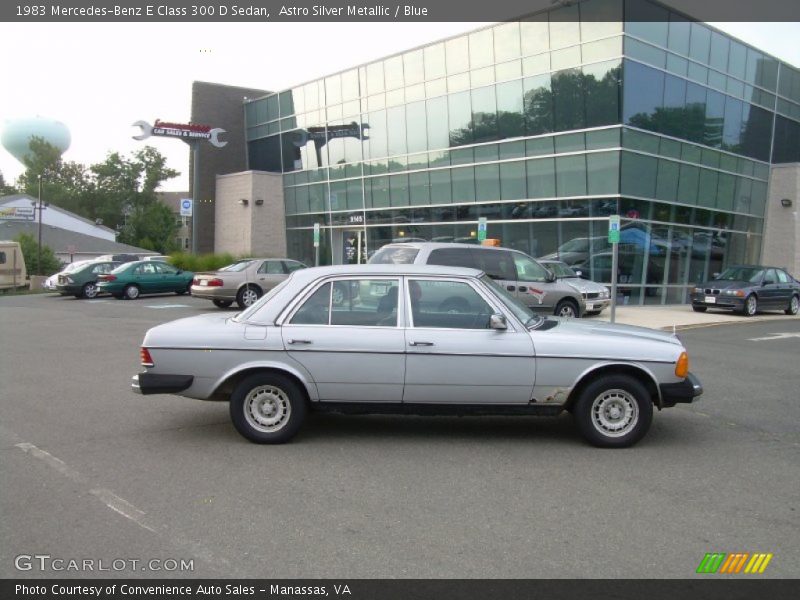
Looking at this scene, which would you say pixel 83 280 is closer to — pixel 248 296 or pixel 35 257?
pixel 248 296

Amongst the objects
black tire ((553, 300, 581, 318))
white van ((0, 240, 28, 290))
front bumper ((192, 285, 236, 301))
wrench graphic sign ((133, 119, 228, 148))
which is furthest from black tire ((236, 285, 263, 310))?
wrench graphic sign ((133, 119, 228, 148))

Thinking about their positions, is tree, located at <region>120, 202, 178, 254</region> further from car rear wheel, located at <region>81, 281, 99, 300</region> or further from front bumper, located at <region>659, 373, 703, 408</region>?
front bumper, located at <region>659, 373, 703, 408</region>

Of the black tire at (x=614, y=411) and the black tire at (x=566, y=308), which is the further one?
the black tire at (x=566, y=308)

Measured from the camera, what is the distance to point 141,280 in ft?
86.2

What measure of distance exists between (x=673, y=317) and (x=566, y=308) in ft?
16.8

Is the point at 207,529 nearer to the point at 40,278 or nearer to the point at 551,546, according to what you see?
the point at 551,546

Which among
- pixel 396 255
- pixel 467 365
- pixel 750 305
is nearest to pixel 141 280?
pixel 396 255

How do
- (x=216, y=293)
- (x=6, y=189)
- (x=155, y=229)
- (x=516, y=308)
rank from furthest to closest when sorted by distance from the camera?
(x=6, y=189) < (x=155, y=229) < (x=216, y=293) < (x=516, y=308)

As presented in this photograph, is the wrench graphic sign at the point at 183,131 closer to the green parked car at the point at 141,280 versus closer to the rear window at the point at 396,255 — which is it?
the green parked car at the point at 141,280

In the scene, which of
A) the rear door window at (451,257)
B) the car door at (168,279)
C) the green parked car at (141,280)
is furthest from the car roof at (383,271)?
the car door at (168,279)

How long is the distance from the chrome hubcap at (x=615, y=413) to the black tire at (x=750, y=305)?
57.9 ft

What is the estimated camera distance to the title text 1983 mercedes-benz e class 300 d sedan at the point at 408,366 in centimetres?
632

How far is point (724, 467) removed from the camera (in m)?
5.97

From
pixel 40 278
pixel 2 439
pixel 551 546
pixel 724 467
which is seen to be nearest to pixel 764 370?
pixel 724 467
